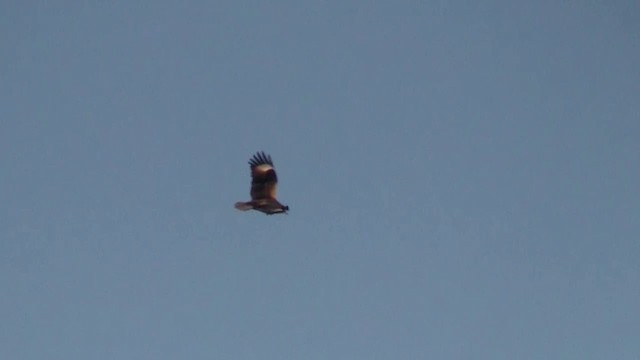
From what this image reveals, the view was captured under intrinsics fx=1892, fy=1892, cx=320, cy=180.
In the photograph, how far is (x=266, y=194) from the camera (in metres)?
49.3

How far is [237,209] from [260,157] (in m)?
2.12

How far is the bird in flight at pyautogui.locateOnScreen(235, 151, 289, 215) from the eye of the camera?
4894cm

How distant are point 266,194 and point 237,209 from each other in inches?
37.5

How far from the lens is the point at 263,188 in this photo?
4944 centimetres

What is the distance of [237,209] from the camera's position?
48844mm

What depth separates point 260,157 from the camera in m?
50.4

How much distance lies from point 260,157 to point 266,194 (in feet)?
4.78

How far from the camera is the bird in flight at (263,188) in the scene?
48.9 meters
